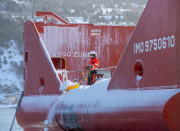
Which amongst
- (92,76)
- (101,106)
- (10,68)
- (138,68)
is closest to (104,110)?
(101,106)

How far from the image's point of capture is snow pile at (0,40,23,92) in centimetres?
7593

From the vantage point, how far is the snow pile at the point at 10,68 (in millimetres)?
75931

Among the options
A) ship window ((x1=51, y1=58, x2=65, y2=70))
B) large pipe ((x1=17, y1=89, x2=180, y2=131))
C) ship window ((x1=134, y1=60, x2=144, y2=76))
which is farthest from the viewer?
ship window ((x1=51, y1=58, x2=65, y2=70))

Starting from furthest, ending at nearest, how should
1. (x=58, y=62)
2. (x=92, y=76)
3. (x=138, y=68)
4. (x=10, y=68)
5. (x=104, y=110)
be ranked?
(x=10, y=68) < (x=58, y=62) < (x=92, y=76) < (x=104, y=110) < (x=138, y=68)

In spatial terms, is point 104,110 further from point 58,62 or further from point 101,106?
point 58,62

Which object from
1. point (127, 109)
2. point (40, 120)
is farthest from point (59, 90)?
point (127, 109)

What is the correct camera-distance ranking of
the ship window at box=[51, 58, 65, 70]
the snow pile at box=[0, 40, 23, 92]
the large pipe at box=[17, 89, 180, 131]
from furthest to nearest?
1. the snow pile at box=[0, 40, 23, 92]
2. the ship window at box=[51, 58, 65, 70]
3. the large pipe at box=[17, 89, 180, 131]

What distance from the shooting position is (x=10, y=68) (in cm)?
7931

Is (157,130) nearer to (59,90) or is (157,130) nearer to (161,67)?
(161,67)

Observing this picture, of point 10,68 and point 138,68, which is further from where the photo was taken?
point 10,68

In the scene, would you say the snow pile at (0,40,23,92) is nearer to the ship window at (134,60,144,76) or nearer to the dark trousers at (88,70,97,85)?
the dark trousers at (88,70,97,85)

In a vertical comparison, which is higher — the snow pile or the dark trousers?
the dark trousers

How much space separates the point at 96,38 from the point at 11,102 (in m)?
35.0

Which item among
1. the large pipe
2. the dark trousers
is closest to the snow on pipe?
the large pipe
